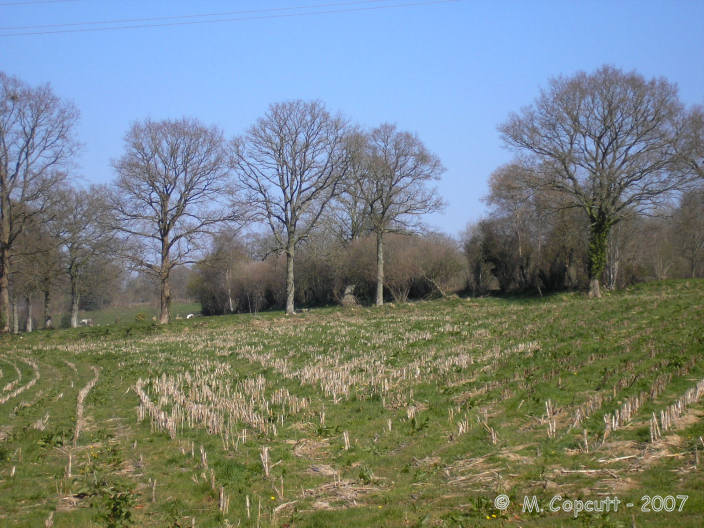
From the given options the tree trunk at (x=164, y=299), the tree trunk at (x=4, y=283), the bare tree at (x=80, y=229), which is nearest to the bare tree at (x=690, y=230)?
A: the tree trunk at (x=164, y=299)

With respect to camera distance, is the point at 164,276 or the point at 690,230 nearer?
the point at 164,276

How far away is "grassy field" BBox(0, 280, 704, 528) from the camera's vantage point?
586 centimetres

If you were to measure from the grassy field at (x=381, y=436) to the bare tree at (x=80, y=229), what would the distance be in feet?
63.3

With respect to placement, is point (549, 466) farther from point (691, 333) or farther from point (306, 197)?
point (306, 197)

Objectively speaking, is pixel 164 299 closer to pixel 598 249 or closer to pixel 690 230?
pixel 598 249

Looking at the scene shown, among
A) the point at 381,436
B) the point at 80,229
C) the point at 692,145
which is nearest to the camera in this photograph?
the point at 381,436

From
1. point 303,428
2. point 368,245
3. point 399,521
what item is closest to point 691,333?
point 303,428

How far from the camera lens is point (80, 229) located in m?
41.5

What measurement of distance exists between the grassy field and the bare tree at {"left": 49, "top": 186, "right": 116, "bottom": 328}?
19282 millimetres

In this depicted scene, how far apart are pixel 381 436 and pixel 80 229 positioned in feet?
129

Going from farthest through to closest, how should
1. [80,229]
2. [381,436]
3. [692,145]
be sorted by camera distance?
[80,229], [692,145], [381,436]

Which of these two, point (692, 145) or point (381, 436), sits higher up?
point (692, 145)

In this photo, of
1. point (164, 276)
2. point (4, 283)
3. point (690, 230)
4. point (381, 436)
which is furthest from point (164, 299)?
point (690, 230)

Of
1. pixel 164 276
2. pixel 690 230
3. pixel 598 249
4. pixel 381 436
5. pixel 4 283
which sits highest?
pixel 690 230
